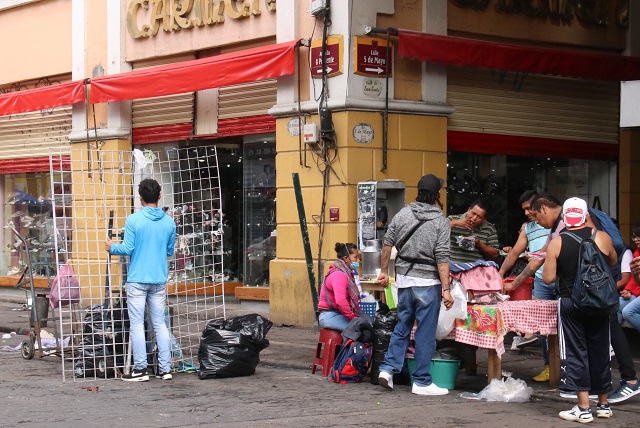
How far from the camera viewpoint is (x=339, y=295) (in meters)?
10.5

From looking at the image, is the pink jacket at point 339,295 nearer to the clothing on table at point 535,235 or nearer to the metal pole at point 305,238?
the clothing on table at point 535,235

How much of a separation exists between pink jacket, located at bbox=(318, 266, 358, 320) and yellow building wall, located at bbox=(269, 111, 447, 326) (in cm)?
355

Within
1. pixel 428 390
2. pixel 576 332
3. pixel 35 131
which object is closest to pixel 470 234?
pixel 428 390

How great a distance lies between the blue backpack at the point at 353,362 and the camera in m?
10.0

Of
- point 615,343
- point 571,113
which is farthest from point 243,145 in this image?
point 615,343

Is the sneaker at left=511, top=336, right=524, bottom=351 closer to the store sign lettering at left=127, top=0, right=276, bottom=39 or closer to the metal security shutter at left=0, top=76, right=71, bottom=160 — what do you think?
the store sign lettering at left=127, top=0, right=276, bottom=39

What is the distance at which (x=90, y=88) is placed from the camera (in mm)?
18031

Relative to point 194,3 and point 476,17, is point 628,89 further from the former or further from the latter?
point 194,3

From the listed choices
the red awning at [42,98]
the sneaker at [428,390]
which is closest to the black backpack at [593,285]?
the sneaker at [428,390]

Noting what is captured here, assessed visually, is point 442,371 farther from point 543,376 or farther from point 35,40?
point 35,40

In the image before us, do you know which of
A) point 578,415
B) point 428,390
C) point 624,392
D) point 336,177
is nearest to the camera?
point 578,415

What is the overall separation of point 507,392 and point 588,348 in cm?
106

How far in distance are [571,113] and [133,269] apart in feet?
29.2

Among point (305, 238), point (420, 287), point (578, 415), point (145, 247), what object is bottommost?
point (578, 415)
